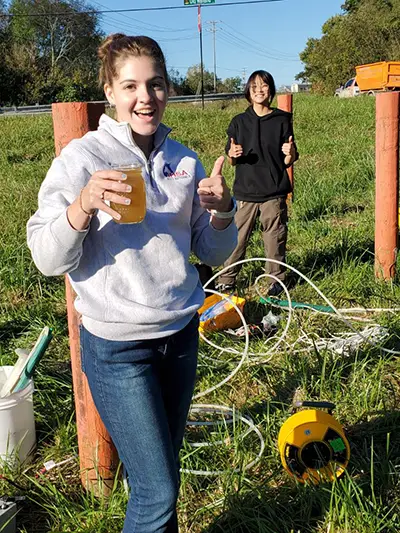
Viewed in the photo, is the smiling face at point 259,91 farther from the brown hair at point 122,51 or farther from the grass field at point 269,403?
the brown hair at point 122,51

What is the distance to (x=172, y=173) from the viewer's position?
1.70 m

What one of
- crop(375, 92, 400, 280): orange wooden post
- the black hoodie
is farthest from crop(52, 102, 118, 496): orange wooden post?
crop(375, 92, 400, 280): orange wooden post

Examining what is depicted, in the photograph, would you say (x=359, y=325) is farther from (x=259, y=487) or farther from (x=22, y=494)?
(x=22, y=494)

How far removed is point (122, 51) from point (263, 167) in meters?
2.96

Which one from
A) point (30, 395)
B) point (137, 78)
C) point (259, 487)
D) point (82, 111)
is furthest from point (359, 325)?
point (137, 78)

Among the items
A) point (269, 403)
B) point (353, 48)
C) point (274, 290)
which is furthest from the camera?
point (353, 48)

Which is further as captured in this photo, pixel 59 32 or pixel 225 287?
pixel 59 32

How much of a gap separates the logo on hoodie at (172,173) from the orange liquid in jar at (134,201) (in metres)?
0.18

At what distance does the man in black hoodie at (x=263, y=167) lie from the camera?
4.51 metres

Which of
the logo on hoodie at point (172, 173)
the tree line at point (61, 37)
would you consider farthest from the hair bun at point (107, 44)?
the tree line at point (61, 37)

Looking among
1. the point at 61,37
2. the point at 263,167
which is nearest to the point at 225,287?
the point at 263,167

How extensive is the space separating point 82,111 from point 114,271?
808mm

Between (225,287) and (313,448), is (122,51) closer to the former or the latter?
(313,448)

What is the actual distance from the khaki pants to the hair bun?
2.90 meters
